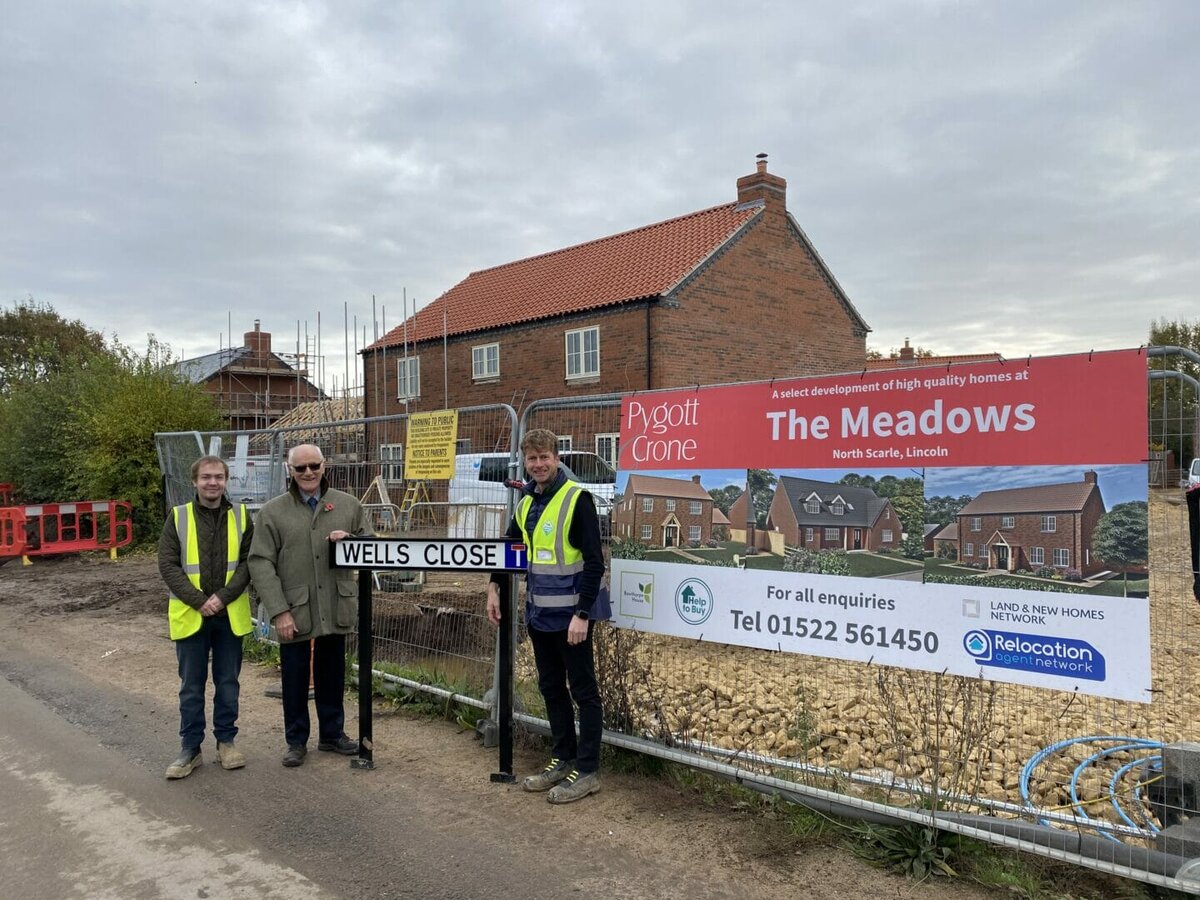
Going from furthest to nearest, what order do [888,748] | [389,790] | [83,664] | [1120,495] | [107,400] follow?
[107,400]
[83,664]
[888,748]
[389,790]
[1120,495]

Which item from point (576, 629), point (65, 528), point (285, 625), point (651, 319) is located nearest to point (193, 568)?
point (285, 625)

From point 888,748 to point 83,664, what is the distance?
7290 millimetres

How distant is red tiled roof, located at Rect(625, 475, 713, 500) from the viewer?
4.66m

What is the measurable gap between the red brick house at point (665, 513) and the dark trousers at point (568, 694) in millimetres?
647

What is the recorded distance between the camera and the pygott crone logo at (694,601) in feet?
14.9

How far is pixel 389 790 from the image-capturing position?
4.77 metres

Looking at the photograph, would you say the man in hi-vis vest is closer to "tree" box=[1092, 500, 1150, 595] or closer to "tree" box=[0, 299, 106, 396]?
"tree" box=[1092, 500, 1150, 595]

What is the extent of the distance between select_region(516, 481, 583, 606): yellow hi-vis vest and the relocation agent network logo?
76.1 inches

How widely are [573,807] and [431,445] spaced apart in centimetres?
283

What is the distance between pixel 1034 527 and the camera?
3.50 meters

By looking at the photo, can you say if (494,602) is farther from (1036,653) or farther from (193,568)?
(1036,653)

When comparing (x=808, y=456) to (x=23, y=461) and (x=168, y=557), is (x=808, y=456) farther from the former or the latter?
(x=23, y=461)

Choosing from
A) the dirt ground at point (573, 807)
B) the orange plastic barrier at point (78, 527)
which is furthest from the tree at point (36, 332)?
the dirt ground at point (573, 807)

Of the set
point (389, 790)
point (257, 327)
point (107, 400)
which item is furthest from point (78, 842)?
point (257, 327)
